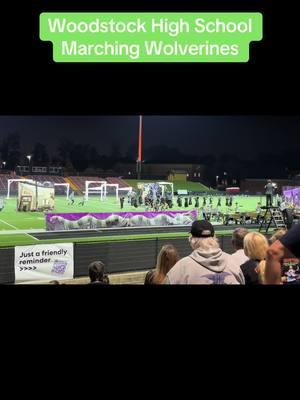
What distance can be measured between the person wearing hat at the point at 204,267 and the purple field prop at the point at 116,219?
389 cm

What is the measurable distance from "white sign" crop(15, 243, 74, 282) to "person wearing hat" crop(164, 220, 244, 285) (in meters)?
3.68

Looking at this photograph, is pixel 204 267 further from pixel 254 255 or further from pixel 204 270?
pixel 254 255

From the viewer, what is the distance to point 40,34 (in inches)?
178

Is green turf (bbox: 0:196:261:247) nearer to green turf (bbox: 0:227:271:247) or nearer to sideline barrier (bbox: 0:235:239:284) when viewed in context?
green turf (bbox: 0:227:271:247)

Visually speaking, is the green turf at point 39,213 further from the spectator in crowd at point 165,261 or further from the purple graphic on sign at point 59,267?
the spectator in crowd at point 165,261

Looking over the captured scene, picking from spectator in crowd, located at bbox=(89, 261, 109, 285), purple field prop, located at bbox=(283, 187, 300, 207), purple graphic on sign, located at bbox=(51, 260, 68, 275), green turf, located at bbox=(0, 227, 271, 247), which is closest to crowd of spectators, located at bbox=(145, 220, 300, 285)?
spectator in crowd, located at bbox=(89, 261, 109, 285)

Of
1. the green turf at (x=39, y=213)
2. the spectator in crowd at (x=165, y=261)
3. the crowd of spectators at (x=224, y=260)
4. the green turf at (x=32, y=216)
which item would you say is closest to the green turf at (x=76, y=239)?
the green turf at (x=32, y=216)

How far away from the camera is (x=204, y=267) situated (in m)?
2.80

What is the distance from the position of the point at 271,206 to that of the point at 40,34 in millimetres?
4404

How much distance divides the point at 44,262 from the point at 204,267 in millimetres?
3941

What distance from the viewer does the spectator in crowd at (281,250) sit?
2.17 metres
